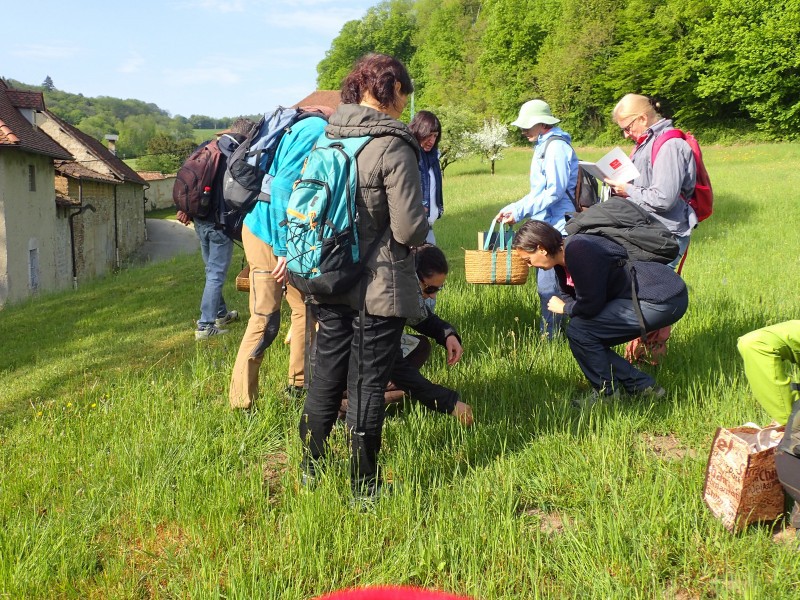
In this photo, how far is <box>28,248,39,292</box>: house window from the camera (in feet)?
101

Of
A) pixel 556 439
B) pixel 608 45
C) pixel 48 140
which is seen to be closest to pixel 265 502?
pixel 556 439

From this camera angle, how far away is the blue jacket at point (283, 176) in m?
4.20

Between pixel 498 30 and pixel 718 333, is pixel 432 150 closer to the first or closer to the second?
pixel 718 333

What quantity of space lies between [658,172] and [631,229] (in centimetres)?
57

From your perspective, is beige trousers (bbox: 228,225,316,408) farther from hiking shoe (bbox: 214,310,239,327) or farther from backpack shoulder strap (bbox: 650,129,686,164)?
hiking shoe (bbox: 214,310,239,327)

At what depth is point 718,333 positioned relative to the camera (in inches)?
221

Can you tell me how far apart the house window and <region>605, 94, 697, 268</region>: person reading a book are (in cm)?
3098

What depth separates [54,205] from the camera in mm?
33719

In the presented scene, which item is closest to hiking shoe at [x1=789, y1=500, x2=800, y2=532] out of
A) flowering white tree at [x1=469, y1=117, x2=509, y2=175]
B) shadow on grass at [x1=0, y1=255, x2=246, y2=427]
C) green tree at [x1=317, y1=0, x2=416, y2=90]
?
shadow on grass at [x1=0, y1=255, x2=246, y2=427]

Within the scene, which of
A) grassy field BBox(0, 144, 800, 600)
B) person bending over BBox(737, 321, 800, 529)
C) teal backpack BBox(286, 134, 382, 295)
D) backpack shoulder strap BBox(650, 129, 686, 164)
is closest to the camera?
grassy field BBox(0, 144, 800, 600)

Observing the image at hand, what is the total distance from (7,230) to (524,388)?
29172 millimetres

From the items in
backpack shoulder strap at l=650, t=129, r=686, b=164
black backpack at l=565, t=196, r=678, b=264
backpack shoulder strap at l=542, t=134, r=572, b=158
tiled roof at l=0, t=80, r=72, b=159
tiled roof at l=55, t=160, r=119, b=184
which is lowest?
black backpack at l=565, t=196, r=678, b=264

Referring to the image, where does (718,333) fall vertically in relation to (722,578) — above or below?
above

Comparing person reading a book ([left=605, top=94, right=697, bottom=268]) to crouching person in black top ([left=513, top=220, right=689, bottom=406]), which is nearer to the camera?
crouching person in black top ([left=513, top=220, right=689, bottom=406])
